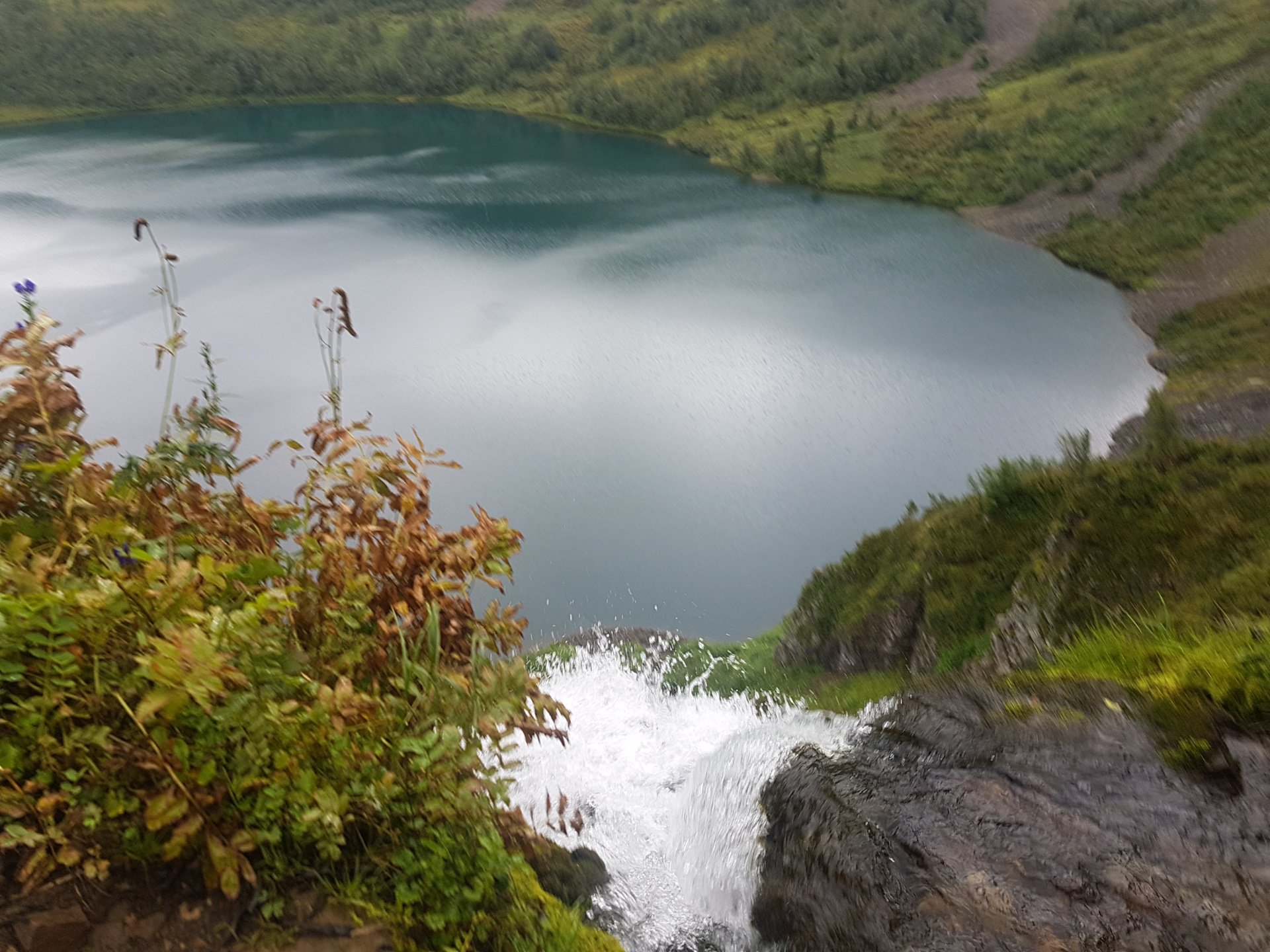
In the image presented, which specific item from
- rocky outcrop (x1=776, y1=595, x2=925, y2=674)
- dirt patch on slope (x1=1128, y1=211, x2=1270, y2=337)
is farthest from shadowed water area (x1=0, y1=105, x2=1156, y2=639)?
rocky outcrop (x1=776, y1=595, x2=925, y2=674)

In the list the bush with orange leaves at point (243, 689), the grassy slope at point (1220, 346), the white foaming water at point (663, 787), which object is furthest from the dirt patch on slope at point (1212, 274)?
the bush with orange leaves at point (243, 689)

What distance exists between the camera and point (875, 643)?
365 inches

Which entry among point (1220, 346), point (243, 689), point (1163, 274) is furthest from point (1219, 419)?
point (243, 689)

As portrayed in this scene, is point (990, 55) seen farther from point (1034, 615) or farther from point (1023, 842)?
point (1023, 842)

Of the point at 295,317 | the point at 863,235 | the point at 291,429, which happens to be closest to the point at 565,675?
the point at 291,429

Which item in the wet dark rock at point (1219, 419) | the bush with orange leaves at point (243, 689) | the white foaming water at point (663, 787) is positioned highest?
the bush with orange leaves at point (243, 689)

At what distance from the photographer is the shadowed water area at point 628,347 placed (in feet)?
52.9

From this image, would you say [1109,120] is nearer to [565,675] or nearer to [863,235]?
[863,235]

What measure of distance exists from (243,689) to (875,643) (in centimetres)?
789

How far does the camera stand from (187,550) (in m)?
2.87

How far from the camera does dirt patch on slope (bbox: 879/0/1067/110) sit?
151ft

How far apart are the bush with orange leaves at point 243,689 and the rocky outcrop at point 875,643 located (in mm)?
6349

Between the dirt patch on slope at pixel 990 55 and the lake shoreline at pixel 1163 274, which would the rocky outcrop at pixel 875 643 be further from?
the dirt patch on slope at pixel 990 55

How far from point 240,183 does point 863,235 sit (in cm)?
2873
